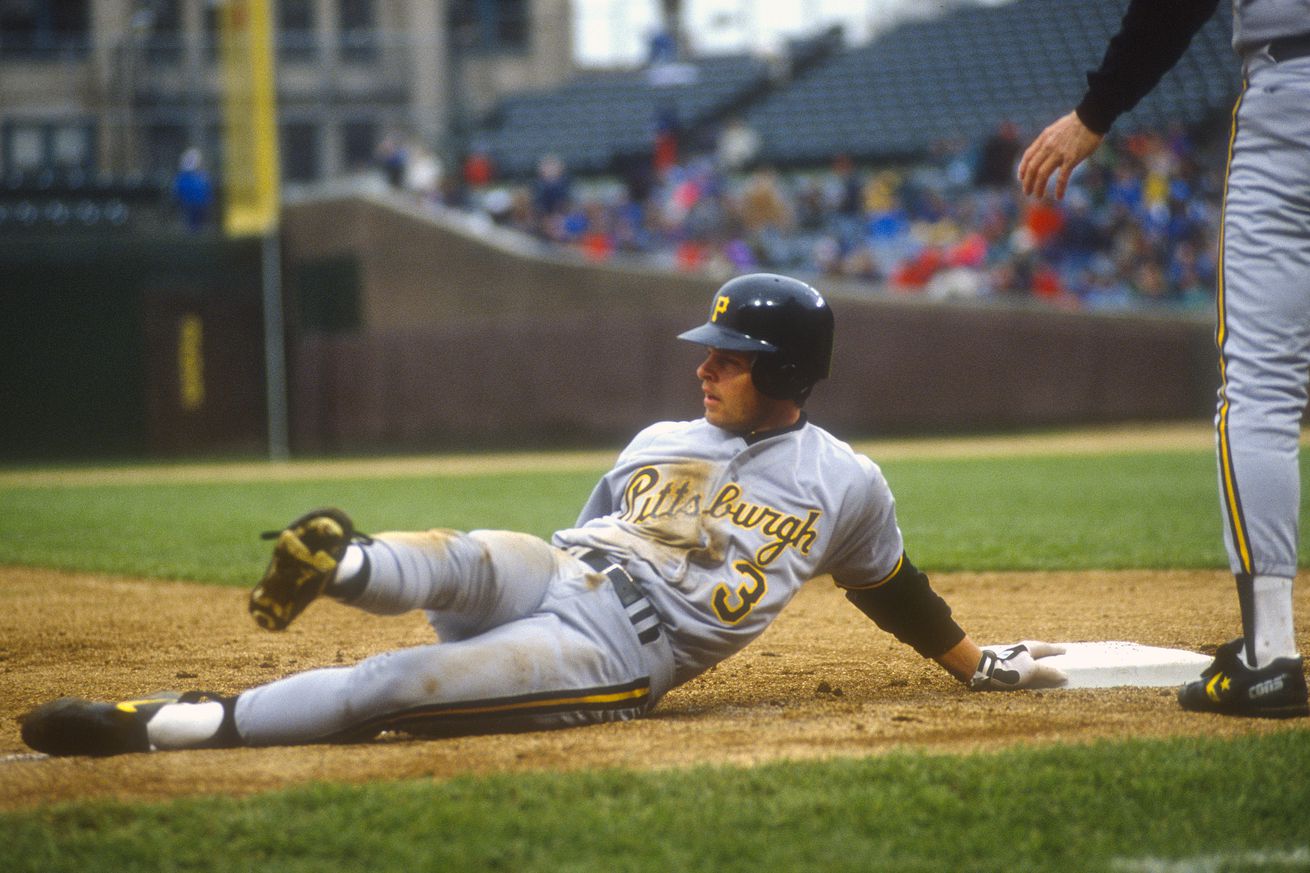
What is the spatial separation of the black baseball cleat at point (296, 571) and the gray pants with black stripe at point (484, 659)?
0.16 m

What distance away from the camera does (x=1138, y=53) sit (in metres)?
3.19

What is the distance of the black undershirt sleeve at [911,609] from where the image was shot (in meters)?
3.45

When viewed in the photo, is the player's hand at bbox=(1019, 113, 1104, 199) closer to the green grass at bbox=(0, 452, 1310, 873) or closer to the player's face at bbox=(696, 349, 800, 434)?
the player's face at bbox=(696, 349, 800, 434)

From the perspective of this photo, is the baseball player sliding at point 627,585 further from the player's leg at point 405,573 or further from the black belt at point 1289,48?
the black belt at point 1289,48

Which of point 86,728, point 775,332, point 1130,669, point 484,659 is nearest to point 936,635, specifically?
point 1130,669

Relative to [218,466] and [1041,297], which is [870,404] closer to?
[1041,297]

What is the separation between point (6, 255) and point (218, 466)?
349 centimetres

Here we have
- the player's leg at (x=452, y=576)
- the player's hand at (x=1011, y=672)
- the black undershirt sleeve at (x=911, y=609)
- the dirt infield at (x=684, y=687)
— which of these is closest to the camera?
the player's leg at (x=452, y=576)

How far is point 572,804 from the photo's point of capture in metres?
2.49

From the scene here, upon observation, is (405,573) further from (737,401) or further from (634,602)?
(737,401)

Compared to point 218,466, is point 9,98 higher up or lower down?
higher up

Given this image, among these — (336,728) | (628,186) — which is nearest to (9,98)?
(628,186)

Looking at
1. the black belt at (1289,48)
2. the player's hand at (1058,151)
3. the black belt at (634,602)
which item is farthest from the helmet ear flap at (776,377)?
the black belt at (1289,48)

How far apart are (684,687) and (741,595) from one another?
2.52 ft
